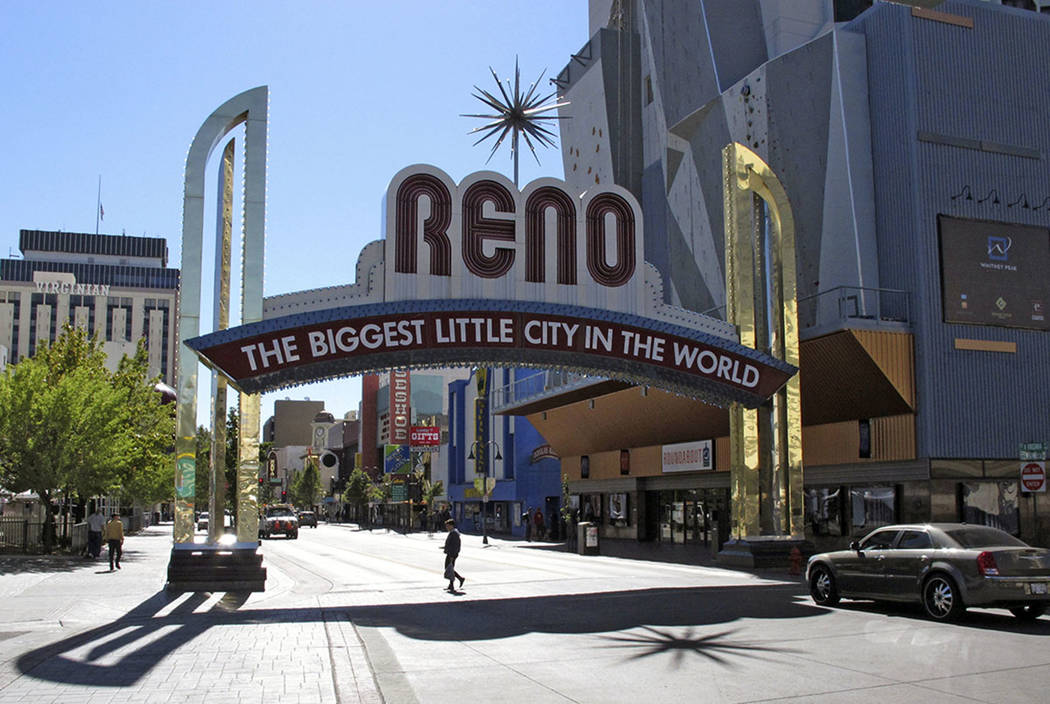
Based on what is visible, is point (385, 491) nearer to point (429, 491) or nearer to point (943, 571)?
point (429, 491)

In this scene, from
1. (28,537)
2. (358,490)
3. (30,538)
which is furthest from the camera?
(358,490)

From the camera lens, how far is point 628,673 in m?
10.7

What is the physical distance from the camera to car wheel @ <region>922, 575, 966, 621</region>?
46.3 ft

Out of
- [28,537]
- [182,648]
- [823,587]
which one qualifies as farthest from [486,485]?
[182,648]

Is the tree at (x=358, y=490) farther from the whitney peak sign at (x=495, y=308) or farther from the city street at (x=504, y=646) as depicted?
the city street at (x=504, y=646)

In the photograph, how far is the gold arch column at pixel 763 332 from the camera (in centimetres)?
2489

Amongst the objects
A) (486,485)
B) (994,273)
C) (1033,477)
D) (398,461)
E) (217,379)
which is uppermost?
(994,273)

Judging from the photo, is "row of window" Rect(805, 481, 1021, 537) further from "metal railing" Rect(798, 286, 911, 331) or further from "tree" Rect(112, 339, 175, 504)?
"tree" Rect(112, 339, 175, 504)

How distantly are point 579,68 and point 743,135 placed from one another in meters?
22.8

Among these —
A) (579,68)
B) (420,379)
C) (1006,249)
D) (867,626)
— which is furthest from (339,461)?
(867,626)

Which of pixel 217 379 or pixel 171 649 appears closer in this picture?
pixel 171 649

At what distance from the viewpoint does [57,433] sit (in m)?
29.2

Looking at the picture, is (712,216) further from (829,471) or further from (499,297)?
(499,297)

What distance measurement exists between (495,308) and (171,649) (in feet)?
36.2
